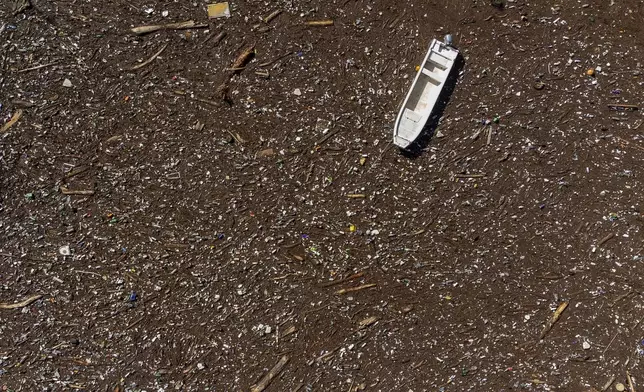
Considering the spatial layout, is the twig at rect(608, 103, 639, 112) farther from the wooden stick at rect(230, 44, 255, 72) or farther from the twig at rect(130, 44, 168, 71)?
the twig at rect(130, 44, 168, 71)

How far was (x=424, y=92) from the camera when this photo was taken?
87.9 inches

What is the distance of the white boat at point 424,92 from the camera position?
2.19 m

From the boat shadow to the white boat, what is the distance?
35 mm

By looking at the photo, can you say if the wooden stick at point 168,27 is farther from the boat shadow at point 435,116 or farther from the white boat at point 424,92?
the boat shadow at point 435,116

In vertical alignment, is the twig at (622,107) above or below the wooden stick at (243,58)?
above

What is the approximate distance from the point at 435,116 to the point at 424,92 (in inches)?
6.1

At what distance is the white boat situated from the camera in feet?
7.18

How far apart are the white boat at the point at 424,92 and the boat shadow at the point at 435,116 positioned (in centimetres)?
4

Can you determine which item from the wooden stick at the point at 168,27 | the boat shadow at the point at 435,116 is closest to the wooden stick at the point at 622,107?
the boat shadow at the point at 435,116

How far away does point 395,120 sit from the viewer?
2223 mm

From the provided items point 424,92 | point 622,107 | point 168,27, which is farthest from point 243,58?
point 622,107

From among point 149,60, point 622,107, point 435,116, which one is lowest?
point 149,60

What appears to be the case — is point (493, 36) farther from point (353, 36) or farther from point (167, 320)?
point (167, 320)

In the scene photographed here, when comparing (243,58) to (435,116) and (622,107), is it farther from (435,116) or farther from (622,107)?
(622,107)
